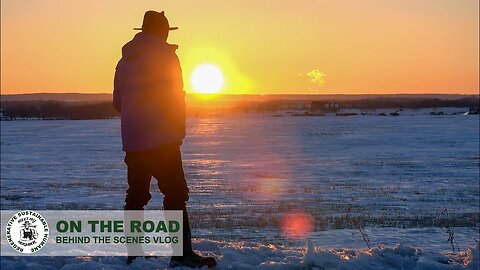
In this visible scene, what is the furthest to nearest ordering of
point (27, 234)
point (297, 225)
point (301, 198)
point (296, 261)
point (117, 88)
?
point (301, 198), point (297, 225), point (27, 234), point (296, 261), point (117, 88)

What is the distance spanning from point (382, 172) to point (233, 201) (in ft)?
22.9

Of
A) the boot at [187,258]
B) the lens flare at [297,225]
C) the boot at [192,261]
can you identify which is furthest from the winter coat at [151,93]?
the lens flare at [297,225]

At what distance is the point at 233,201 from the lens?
13.0 meters

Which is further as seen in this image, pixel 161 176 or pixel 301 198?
pixel 301 198

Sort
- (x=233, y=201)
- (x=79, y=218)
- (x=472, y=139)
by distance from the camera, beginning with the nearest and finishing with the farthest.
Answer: (x=79, y=218)
(x=233, y=201)
(x=472, y=139)

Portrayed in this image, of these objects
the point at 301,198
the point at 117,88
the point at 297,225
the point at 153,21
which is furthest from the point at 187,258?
the point at 301,198

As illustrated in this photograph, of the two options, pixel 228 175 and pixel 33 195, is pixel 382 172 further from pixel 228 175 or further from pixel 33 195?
pixel 33 195

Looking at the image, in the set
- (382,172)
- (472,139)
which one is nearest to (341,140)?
(472,139)

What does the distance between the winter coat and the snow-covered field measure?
3.61 ft

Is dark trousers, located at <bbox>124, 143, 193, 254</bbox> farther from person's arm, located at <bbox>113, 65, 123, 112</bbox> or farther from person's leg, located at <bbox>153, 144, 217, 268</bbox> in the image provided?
person's arm, located at <bbox>113, 65, 123, 112</bbox>

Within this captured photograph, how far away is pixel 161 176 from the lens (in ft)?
18.0

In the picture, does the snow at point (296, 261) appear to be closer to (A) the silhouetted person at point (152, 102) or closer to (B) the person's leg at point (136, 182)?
(B) the person's leg at point (136, 182)

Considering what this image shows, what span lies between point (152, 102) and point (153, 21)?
26.0 inches

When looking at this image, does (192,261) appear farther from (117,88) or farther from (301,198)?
(301,198)
